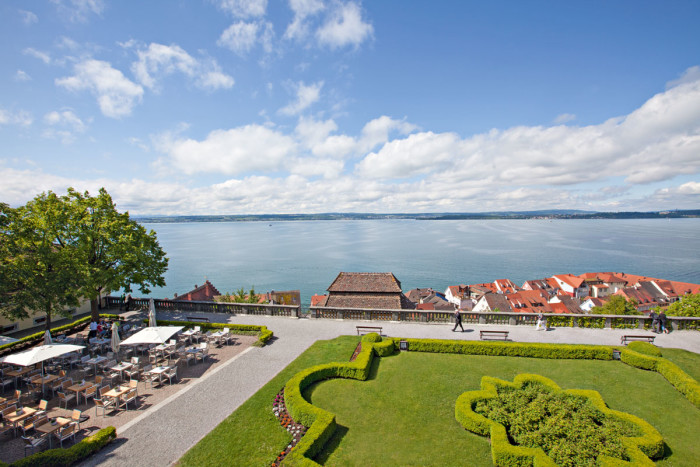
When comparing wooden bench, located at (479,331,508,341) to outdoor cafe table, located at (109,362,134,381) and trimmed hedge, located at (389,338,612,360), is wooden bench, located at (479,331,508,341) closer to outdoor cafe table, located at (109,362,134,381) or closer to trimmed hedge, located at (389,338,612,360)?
trimmed hedge, located at (389,338,612,360)

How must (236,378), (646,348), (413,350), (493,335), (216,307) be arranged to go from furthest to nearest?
(216,307) < (493,335) < (413,350) < (646,348) < (236,378)

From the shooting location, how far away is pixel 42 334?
22688mm

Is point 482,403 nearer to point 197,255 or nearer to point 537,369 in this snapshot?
point 537,369

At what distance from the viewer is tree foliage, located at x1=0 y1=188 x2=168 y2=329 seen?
2142 cm

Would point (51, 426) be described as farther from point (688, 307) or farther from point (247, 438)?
point (688, 307)

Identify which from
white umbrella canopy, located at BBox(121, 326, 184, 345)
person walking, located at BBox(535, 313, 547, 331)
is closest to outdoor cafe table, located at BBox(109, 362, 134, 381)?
white umbrella canopy, located at BBox(121, 326, 184, 345)

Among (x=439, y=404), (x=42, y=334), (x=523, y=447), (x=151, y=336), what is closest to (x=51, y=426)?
(x=151, y=336)

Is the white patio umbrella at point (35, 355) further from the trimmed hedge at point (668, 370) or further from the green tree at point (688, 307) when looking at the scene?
the green tree at point (688, 307)

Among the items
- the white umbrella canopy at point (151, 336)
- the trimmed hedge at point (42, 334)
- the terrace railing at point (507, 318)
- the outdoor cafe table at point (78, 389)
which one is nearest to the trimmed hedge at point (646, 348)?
the terrace railing at point (507, 318)

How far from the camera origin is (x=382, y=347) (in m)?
19.5

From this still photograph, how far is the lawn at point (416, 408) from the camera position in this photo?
1124 centimetres

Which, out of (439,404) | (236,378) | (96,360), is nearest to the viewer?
(439,404)

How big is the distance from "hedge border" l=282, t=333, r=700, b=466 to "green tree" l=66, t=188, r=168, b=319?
17605 millimetres

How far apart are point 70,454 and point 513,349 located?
21.7m
